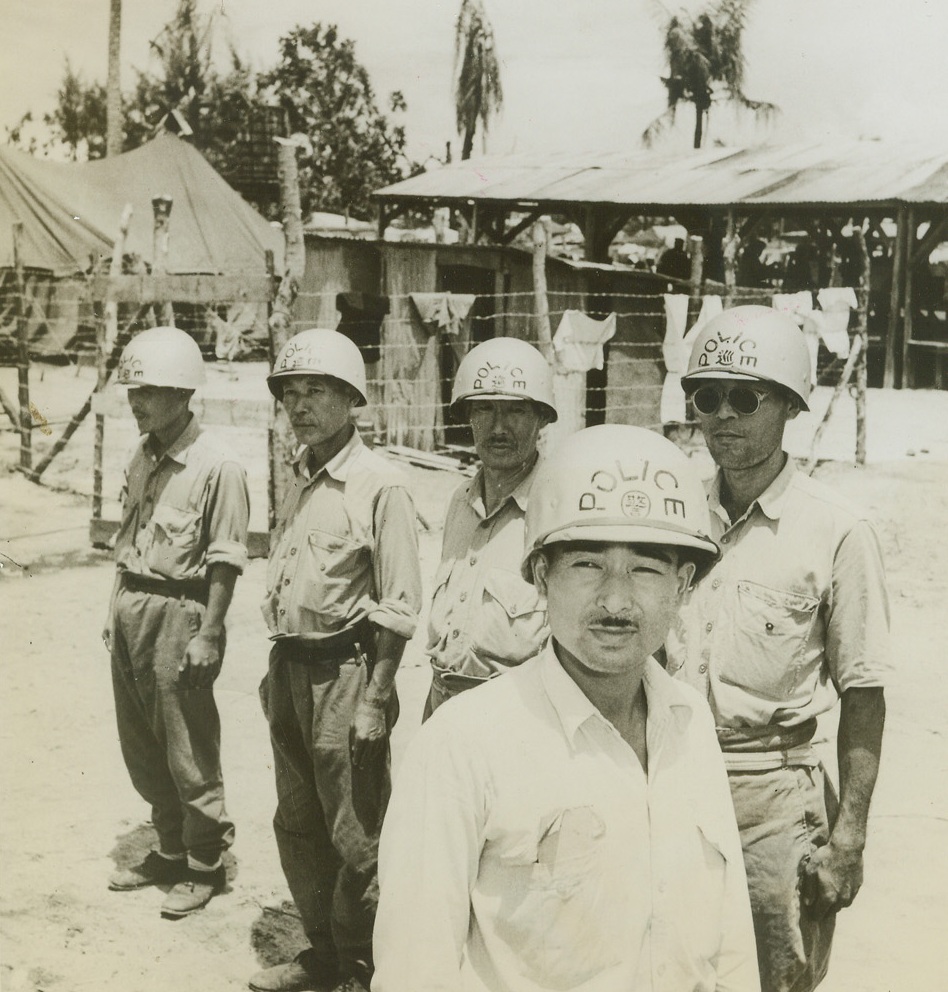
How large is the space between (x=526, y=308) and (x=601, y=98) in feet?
18.4

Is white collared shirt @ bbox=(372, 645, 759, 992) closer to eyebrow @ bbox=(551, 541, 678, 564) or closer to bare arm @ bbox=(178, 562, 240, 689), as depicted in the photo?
eyebrow @ bbox=(551, 541, 678, 564)

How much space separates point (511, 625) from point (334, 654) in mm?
667

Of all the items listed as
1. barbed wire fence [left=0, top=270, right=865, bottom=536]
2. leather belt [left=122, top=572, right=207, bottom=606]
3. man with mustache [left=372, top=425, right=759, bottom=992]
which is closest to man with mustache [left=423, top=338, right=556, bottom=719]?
leather belt [left=122, top=572, right=207, bottom=606]

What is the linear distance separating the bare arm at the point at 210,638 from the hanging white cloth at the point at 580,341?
5.44 metres

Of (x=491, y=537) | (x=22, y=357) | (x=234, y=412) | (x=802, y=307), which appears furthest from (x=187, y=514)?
(x=22, y=357)

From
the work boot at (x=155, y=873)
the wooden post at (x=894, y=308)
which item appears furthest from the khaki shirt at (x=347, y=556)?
the wooden post at (x=894, y=308)

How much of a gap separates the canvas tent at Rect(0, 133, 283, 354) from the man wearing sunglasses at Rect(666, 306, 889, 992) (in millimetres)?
10817

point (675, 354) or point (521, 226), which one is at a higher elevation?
point (521, 226)

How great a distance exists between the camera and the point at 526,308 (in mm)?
10680

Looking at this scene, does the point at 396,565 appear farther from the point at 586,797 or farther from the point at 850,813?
the point at 586,797

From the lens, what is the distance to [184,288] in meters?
7.46

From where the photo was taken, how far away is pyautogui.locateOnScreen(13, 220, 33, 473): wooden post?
356 inches

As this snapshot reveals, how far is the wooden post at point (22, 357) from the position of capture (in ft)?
29.7

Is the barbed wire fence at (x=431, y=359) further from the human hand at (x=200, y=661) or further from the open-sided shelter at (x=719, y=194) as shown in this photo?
the human hand at (x=200, y=661)
